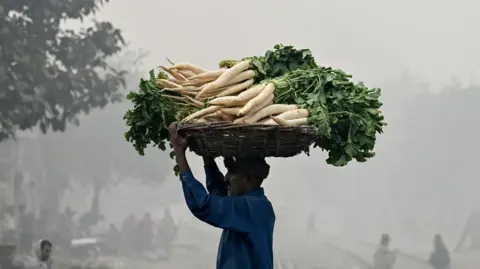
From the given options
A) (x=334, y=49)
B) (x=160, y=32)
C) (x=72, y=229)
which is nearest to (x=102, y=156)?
(x=72, y=229)

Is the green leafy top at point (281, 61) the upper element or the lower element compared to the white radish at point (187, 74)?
upper

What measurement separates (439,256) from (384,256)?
1.73 ft

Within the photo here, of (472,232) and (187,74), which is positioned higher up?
(187,74)

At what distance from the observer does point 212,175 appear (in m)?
2.75

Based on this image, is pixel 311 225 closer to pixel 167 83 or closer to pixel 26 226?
pixel 26 226

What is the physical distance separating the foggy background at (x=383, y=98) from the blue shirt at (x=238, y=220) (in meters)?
4.47

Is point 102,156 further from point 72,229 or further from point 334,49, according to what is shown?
point 334,49

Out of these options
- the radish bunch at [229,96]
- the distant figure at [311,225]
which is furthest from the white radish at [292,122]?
the distant figure at [311,225]

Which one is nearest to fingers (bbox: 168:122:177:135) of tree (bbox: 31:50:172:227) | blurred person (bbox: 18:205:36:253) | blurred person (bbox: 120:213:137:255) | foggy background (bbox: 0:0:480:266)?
foggy background (bbox: 0:0:480:266)

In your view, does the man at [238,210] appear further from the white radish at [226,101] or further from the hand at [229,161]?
the white radish at [226,101]

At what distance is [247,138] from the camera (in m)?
2.30

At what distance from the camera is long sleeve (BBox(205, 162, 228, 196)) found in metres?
2.74

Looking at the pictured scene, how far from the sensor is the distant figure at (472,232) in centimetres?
701

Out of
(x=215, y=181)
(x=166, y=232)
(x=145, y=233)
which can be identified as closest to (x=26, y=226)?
(x=145, y=233)
